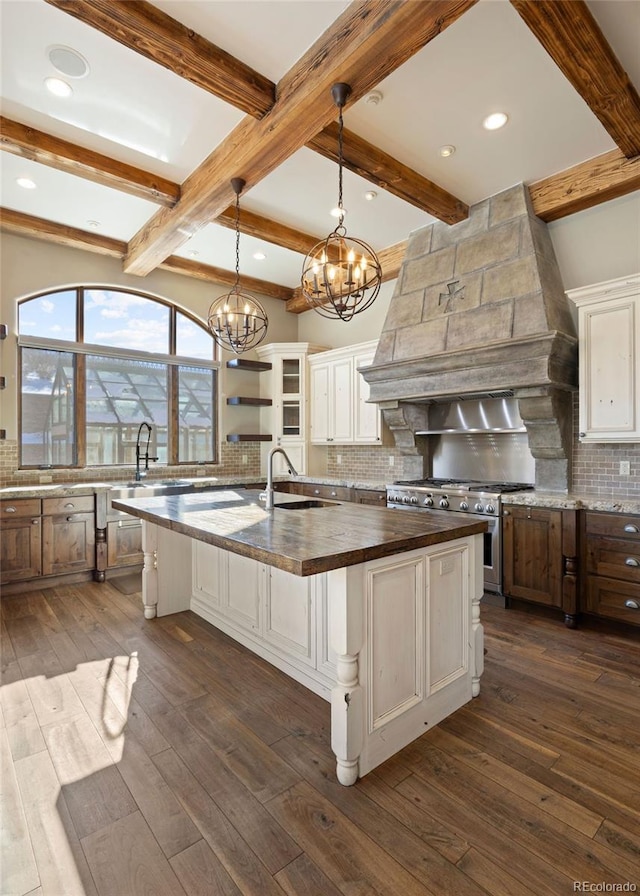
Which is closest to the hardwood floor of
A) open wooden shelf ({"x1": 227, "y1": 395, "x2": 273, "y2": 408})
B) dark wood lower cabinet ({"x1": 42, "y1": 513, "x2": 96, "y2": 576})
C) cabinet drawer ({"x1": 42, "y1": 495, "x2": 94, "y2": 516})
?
dark wood lower cabinet ({"x1": 42, "y1": 513, "x2": 96, "y2": 576})

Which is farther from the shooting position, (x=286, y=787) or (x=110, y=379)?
(x=110, y=379)

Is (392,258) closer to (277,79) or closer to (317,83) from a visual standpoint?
(277,79)

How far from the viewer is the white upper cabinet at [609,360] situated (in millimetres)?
3154

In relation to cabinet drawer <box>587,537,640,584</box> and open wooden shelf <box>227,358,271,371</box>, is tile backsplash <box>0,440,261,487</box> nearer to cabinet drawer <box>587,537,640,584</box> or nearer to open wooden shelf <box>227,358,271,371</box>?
open wooden shelf <box>227,358,271,371</box>

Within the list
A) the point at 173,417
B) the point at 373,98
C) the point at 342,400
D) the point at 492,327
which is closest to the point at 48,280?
the point at 173,417

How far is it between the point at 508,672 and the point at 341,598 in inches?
60.5

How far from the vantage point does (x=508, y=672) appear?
2.61m

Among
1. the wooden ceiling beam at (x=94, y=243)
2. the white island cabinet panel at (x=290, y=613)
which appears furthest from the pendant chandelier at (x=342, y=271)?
the wooden ceiling beam at (x=94, y=243)

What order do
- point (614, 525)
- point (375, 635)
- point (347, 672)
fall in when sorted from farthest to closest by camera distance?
point (614, 525), point (375, 635), point (347, 672)

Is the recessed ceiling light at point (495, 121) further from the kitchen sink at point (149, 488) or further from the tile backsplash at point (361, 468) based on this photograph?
the kitchen sink at point (149, 488)

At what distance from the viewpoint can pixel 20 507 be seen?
3.96 metres

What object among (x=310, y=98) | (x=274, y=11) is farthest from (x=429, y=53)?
(x=274, y=11)

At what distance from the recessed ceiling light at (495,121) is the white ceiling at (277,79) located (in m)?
0.04

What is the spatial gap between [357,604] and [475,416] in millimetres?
3161
